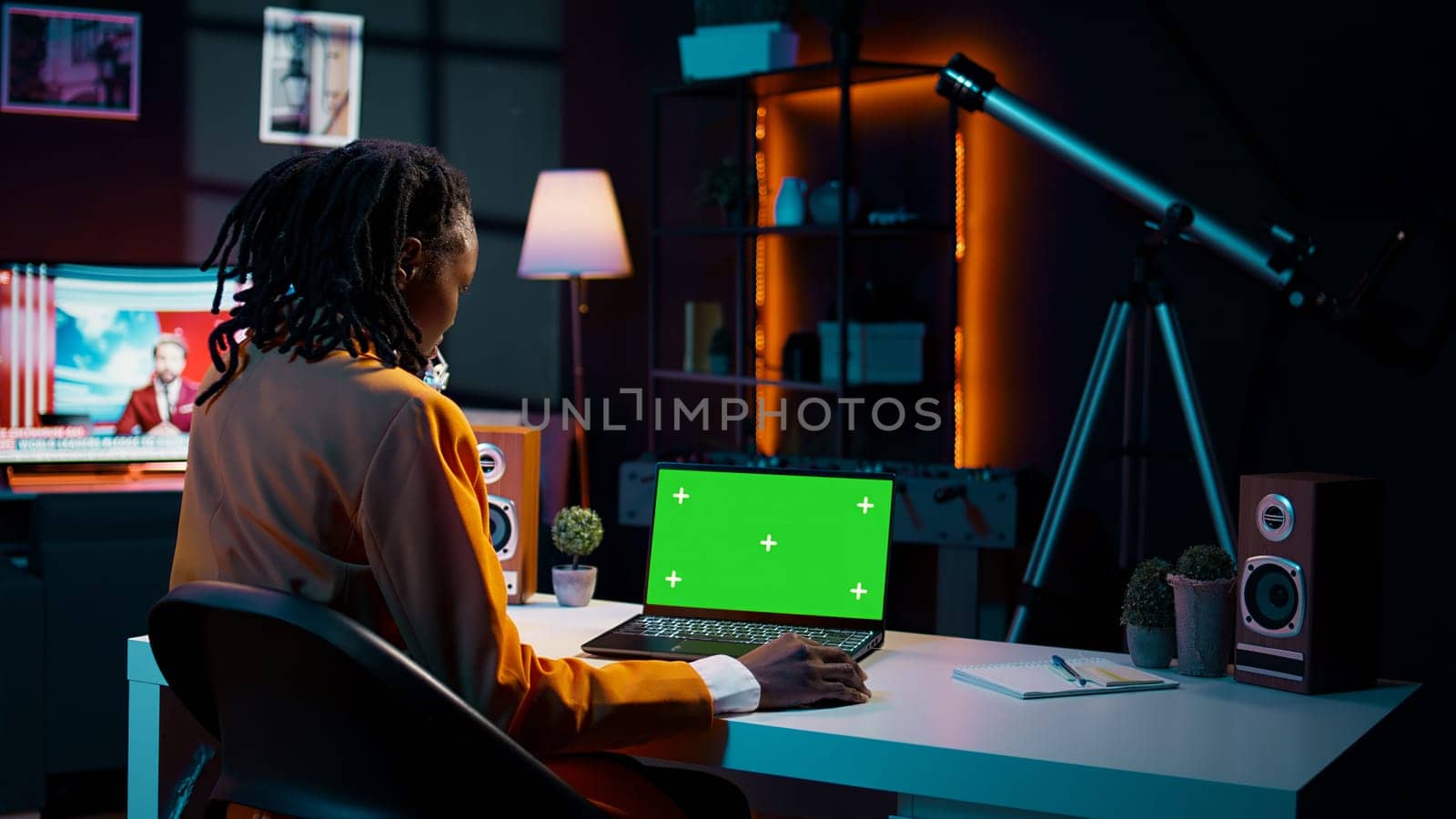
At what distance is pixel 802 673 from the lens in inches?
62.8

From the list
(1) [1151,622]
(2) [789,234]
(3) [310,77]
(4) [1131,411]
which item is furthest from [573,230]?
(1) [1151,622]

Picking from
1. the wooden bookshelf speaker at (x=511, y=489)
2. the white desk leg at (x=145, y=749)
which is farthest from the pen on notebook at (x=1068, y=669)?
the white desk leg at (x=145, y=749)

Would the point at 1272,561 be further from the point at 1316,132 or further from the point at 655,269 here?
the point at 655,269

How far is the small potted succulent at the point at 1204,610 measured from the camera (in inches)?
68.4

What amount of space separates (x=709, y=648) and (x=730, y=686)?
0.78ft

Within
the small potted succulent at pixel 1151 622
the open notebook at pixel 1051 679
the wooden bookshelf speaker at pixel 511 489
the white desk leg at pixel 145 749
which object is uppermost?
the wooden bookshelf speaker at pixel 511 489

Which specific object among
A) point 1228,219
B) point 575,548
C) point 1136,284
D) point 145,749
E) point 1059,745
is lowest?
point 145,749

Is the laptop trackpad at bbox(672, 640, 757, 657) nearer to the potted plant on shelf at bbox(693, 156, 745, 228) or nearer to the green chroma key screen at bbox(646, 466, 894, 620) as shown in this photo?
the green chroma key screen at bbox(646, 466, 894, 620)

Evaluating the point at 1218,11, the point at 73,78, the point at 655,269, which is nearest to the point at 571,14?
the point at 655,269

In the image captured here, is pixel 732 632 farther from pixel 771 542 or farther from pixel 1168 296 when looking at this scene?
pixel 1168 296

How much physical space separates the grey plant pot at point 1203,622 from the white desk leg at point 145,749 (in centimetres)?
135

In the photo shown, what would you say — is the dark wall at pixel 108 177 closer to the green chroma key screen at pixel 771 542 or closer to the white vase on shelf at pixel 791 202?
the white vase on shelf at pixel 791 202

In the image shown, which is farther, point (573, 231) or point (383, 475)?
point (573, 231)

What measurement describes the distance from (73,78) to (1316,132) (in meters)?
3.54
